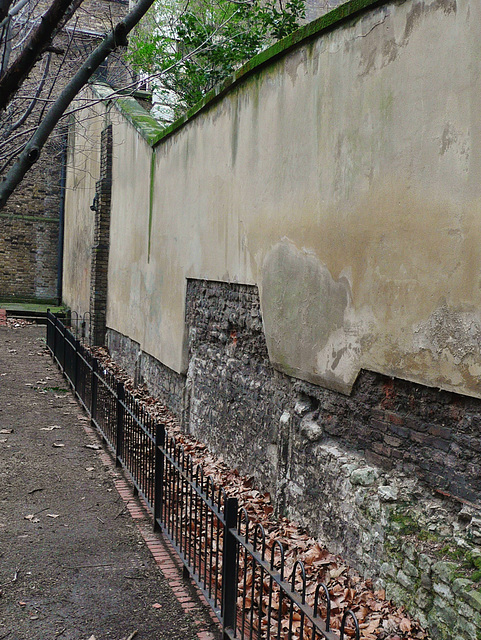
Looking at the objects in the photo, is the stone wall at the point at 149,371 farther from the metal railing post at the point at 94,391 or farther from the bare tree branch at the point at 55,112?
the bare tree branch at the point at 55,112

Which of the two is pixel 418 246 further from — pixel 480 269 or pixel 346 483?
pixel 346 483

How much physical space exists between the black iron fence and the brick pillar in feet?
15.9

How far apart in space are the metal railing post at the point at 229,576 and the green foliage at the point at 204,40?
715 cm

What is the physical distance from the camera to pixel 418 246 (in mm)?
4137

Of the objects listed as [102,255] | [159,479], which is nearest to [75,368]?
[102,255]

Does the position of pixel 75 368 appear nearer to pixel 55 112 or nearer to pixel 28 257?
pixel 55 112

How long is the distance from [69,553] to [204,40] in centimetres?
948

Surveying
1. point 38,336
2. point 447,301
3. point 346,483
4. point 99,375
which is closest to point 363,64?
point 447,301

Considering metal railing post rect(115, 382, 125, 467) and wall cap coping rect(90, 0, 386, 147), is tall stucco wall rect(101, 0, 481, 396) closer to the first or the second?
wall cap coping rect(90, 0, 386, 147)

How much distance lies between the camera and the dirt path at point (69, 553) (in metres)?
4.24

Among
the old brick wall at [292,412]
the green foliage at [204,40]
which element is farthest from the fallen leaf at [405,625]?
the green foliage at [204,40]

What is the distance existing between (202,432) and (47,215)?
61.3 ft

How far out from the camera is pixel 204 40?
38.3 feet

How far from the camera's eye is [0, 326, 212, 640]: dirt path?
4.24 meters
